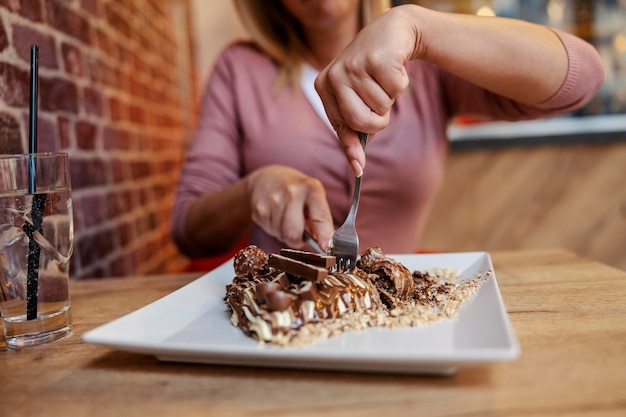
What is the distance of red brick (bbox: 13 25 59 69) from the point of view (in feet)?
3.43

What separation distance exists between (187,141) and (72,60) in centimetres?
149

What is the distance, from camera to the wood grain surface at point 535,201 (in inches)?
94.7

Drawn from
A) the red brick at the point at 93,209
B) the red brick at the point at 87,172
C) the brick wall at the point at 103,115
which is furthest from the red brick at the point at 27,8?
the red brick at the point at 93,209

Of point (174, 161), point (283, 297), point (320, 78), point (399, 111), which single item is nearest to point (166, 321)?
point (283, 297)

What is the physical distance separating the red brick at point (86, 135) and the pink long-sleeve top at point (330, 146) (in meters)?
0.25

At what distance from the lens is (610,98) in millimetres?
2492

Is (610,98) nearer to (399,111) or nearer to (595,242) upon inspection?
(595,242)

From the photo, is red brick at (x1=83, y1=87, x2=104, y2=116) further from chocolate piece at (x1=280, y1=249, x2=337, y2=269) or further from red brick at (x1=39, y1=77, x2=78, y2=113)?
chocolate piece at (x1=280, y1=249, x2=337, y2=269)

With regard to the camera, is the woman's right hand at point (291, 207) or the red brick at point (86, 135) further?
the red brick at point (86, 135)

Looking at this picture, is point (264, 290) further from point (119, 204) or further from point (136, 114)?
point (136, 114)

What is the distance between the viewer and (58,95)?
4.05 feet

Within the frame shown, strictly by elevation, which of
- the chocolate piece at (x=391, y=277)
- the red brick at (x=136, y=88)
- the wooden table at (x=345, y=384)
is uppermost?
the red brick at (x=136, y=88)

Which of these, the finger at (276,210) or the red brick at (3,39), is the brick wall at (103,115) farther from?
the finger at (276,210)

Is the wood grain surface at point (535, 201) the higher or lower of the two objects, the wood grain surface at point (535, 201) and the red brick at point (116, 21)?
the lower
